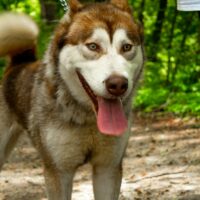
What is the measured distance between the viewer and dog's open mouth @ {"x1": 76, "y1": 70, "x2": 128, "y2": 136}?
4008mm

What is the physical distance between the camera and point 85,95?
4199 millimetres

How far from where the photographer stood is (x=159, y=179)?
5.93 meters

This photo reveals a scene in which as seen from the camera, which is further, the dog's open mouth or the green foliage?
the green foliage

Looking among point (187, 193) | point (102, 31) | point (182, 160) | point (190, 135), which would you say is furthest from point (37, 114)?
point (190, 135)

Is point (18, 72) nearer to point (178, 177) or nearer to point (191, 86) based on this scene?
point (178, 177)

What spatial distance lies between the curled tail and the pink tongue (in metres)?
1.53

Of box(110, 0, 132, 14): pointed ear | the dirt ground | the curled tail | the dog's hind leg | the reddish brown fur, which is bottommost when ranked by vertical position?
the dirt ground

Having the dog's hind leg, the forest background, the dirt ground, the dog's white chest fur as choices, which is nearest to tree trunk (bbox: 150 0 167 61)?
the forest background

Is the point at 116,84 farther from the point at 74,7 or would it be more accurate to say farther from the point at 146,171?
the point at 146,171

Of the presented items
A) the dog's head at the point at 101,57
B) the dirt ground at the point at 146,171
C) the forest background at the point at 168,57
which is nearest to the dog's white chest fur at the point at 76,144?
the dog's head at the point at 101,57

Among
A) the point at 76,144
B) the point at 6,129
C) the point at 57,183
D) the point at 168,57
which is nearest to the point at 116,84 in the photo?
the point at 76,144

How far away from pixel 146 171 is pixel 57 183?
2.11m

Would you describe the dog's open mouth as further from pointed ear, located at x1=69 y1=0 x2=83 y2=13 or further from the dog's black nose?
pointed ear, located at x1=69 y1=0 x2=83 y2=13

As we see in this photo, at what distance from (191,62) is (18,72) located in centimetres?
665
